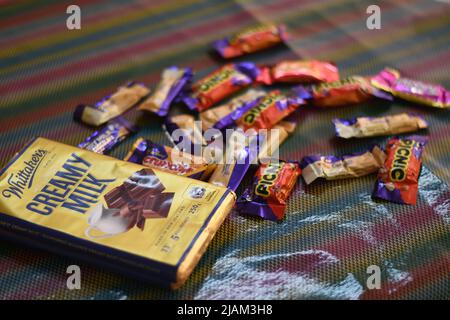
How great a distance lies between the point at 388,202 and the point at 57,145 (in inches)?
27.2

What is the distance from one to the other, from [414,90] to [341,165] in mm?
320

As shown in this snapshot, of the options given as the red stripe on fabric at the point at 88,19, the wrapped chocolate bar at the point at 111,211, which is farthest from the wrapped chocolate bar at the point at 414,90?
the red stripe on fabric at the point at 88,19

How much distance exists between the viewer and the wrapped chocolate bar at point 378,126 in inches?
47.6

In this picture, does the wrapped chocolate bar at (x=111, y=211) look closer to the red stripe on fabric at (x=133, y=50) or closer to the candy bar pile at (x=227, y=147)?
the candy bar pile at (x=227, y=147)

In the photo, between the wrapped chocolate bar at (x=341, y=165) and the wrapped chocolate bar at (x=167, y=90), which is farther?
the wrapped chocolate bar at (x=167, y=90)

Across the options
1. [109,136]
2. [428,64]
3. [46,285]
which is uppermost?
[428,64]

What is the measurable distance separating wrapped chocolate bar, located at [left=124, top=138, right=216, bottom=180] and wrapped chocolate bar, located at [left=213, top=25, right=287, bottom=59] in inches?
16.4

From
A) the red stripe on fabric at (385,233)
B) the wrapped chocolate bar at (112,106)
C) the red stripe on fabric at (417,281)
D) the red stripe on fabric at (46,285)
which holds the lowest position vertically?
the red stripe on fabric at (46,285)

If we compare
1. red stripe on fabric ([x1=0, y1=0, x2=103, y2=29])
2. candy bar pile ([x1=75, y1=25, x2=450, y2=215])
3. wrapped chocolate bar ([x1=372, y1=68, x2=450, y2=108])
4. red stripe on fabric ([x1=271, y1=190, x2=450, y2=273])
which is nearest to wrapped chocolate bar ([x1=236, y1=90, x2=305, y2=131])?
candy bar pile ([x1=75, y1=25, x2=450, y2=215])

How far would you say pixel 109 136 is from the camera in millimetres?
1225

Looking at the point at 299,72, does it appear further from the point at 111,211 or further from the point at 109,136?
the point at 111,211

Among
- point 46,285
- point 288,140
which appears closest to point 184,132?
point 288,140

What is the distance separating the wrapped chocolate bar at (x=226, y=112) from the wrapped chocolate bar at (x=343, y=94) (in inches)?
4.6

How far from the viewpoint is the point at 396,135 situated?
1218 mm
